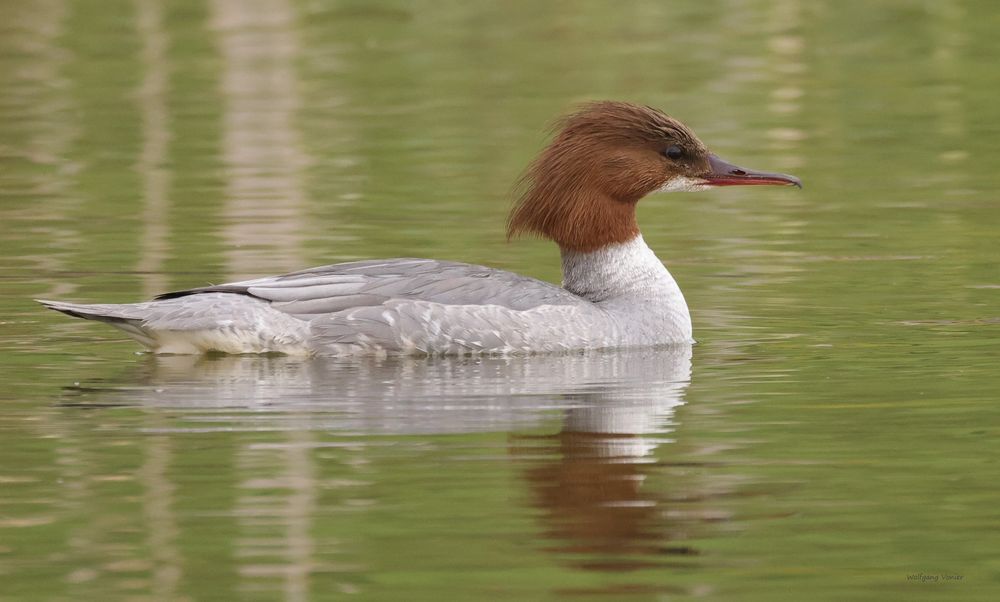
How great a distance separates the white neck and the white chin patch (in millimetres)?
336

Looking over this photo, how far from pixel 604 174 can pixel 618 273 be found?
55 cm

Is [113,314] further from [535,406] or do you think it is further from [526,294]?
[535,406]

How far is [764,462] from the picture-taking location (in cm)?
791

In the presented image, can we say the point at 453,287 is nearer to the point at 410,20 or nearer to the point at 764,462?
the point at 764,462

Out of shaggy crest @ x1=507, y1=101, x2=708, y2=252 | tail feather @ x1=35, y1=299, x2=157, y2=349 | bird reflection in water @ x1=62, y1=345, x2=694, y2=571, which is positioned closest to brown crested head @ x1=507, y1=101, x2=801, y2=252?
shaggy crest @ x1=507, y1=101, x2=708, y2=252

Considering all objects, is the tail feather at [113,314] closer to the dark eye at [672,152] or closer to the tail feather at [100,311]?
the tail feather at [100,311]

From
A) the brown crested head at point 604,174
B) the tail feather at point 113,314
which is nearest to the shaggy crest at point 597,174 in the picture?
the brown crested head at point 604,174

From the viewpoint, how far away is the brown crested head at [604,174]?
10945mm

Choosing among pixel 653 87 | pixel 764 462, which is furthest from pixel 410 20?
pixel 764 462

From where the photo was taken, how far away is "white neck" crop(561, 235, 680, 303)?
10906mm

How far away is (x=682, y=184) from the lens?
36.8 ft

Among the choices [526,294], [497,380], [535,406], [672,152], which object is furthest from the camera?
[672,152]

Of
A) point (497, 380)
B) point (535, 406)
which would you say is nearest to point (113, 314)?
point (497, 380)

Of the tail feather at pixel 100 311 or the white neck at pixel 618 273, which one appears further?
the white neck at pixel 618 273
